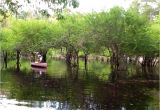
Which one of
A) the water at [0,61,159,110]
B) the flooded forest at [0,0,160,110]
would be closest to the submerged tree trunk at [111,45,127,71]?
the flooded forest at [0,0,160,110]

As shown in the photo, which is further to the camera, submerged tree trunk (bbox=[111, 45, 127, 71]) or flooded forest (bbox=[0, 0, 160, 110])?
submerged tree trunk (bbox=[111, 45, 127, 71])

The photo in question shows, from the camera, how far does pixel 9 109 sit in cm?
2612

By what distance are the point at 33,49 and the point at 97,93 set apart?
40.5m

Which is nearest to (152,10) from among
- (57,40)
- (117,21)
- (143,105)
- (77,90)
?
(57,40)

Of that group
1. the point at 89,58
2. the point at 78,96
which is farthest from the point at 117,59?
the point at 89,58

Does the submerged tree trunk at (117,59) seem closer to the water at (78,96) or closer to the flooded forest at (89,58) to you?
the flooded forest at (89,58)

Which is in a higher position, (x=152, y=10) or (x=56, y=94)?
(x=152, y=10)

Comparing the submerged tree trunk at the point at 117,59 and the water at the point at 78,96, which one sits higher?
the submerged tree trunk at the point at 117,59

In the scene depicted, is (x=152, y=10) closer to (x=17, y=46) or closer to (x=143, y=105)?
(x=17, y=46)

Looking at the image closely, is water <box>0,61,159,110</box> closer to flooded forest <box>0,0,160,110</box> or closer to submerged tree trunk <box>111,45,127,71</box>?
flooded forest <box>0,0,160,110</box>

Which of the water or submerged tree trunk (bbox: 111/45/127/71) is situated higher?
submerged tree trunk (bbox: 111/45/127/71)

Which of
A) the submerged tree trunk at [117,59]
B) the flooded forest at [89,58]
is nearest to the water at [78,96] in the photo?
the flooded forest at [89,58]

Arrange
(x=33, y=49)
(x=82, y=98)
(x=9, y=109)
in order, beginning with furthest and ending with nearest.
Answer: (x=33, y=49) < (x=82, y=98) < (x=9, y=109)

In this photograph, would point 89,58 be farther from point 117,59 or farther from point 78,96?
point 78,96
